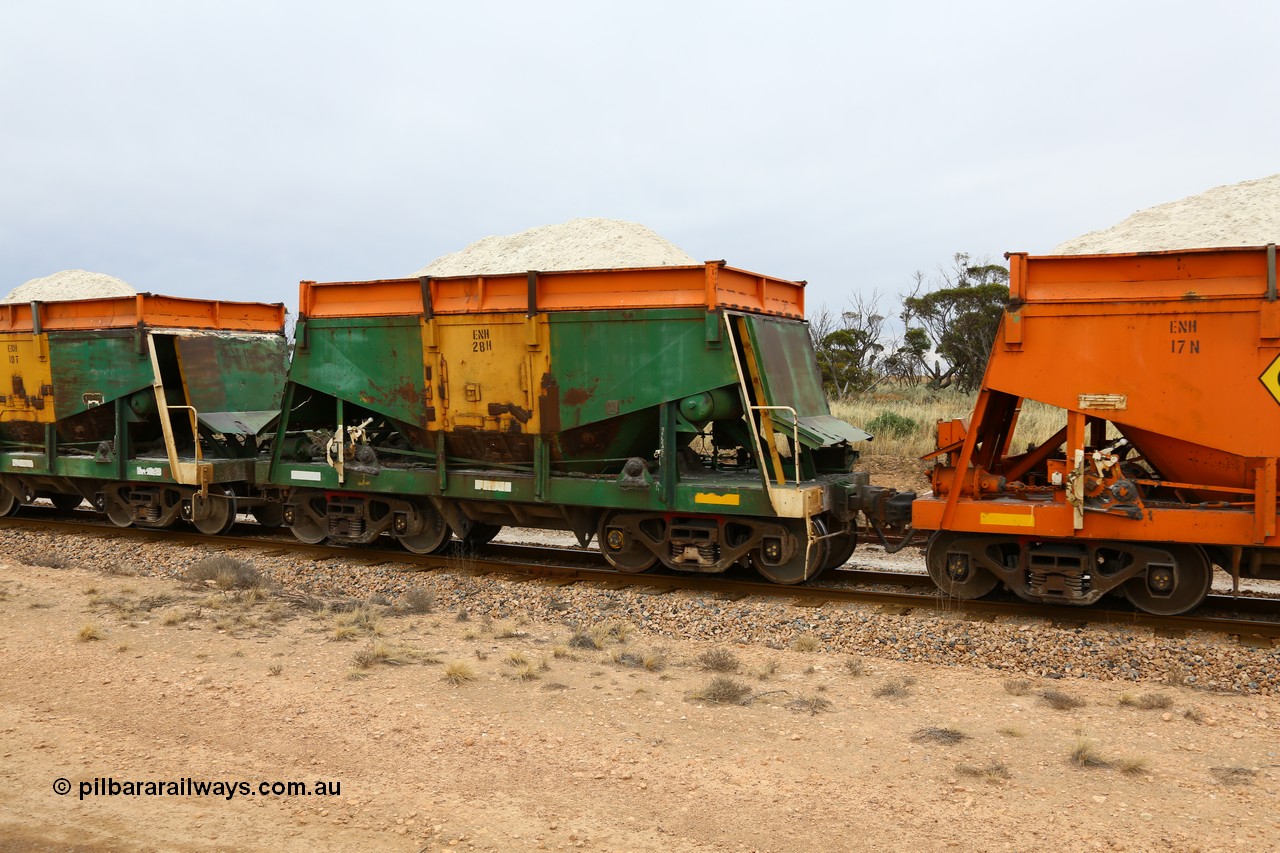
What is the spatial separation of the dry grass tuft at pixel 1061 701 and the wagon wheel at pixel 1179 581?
243cm

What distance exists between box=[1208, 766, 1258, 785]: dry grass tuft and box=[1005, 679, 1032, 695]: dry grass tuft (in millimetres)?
1425

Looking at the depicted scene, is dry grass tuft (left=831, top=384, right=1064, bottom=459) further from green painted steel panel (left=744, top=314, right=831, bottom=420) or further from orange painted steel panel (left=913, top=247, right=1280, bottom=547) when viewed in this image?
orange painted steel panel (left=913, top=247, right=1280, bottom=547)

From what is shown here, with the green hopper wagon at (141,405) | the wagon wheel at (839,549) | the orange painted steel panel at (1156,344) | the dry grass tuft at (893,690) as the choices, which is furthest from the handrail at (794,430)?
the green hopper wagon at (141,405)

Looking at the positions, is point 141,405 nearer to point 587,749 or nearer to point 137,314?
point 137,314

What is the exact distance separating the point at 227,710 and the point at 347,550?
19.6 feet

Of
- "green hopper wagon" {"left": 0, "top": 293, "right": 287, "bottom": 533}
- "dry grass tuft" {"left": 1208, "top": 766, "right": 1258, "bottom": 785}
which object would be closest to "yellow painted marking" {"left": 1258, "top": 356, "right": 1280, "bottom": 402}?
"dry grass tuft" {"left": 1208, "top": 766, "right": 1258, "bottom": 785}

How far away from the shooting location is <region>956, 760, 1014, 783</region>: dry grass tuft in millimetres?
4926

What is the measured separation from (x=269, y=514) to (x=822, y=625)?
8943 mm

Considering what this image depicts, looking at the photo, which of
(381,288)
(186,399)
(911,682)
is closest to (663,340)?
(381,288)

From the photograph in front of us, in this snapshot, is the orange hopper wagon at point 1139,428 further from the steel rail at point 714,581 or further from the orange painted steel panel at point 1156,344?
the steel rail at point 714,581

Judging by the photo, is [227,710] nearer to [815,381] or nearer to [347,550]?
[347,550]

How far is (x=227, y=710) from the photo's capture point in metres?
5.97

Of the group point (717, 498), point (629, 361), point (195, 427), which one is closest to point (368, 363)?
point (195, 427)

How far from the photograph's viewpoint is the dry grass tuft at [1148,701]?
6012 mm
